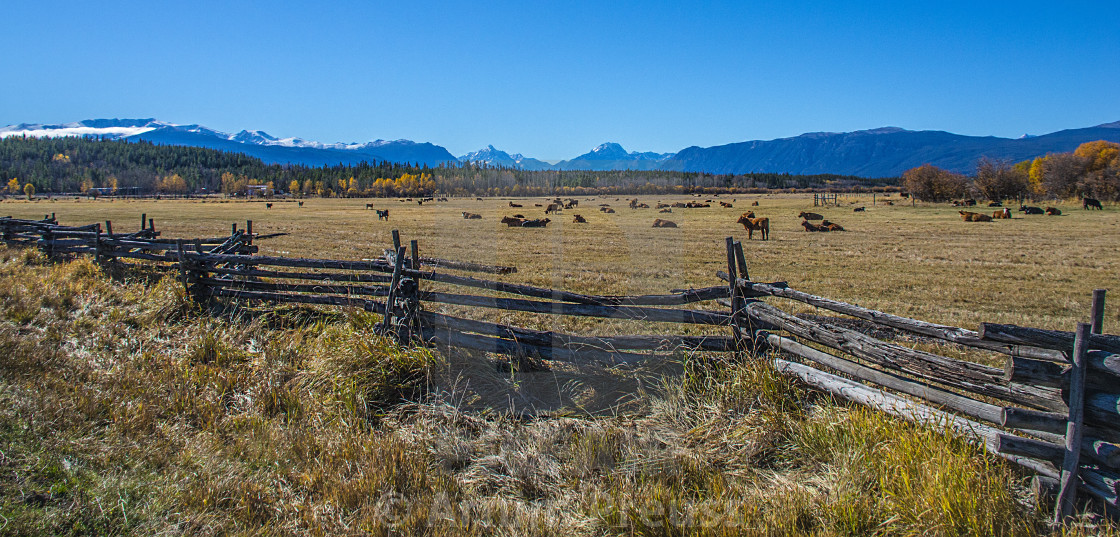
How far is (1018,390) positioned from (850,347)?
1.15 meters

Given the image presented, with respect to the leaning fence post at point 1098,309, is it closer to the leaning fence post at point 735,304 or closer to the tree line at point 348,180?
the leaning fence post at point 735,304

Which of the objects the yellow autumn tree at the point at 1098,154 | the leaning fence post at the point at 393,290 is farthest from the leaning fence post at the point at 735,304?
the yellow autumn tree at the point at 1098,154

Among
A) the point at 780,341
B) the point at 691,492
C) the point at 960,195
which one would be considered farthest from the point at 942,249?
the point at 960,195

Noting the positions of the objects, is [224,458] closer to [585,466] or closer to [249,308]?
[585,466]

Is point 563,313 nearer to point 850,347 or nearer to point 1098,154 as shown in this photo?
point 850,347

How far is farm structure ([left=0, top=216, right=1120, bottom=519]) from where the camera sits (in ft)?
10.2

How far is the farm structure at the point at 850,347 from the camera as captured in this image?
310cm

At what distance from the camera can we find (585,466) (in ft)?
13.1

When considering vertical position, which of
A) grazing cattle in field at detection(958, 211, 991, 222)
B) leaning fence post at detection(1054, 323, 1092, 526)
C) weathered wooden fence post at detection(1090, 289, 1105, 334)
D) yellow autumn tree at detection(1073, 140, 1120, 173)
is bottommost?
leaning fence post at detection(1054, 323, 1092, 526)

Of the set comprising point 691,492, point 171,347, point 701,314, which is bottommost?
point 691,492

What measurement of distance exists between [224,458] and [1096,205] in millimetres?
60633

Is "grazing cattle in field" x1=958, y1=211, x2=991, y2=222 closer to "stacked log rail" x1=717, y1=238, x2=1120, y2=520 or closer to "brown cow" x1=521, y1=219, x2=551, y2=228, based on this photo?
"brown cow" x1=521, y1=219, x2=551, y2=228

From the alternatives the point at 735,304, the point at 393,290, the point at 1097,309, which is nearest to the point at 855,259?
the point at 735,304

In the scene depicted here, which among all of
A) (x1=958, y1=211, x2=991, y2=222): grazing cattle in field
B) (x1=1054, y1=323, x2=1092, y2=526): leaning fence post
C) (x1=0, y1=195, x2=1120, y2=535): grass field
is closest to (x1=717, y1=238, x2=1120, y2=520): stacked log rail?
(x1=1054, y1=323, x2=1092, y2=526): leaning fence post
